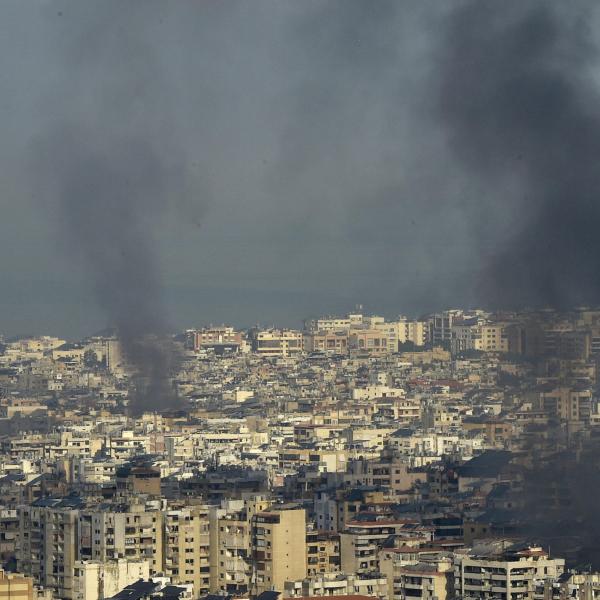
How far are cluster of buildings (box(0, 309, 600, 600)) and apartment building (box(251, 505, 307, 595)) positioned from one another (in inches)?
0.6

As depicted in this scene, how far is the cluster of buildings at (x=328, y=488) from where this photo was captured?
15.5m

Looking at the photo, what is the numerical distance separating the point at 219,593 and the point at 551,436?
5961mm

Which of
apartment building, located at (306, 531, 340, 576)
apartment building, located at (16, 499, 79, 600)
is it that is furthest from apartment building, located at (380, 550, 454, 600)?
apartment building, located at (16, 499, 79, 600)

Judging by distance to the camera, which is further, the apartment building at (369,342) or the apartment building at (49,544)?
the apartment building at (369,342)

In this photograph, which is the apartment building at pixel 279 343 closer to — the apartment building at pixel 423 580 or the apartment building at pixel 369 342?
the apartment building at pixel 369 342

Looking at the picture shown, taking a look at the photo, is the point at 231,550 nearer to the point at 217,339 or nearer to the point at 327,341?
the point at 217,339

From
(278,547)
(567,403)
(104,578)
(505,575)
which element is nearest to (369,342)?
(567,403)

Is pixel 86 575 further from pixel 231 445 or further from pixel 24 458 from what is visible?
pixel 231 445

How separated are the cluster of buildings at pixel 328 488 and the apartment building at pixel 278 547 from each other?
2cm

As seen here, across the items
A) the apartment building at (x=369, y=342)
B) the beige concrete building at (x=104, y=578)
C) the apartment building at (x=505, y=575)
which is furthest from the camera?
the apartment building at (x=369, y=342)

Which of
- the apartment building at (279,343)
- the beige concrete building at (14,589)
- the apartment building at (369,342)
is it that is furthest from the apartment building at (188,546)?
the apartment building at (279,343)

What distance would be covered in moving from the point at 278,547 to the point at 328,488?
5531mm

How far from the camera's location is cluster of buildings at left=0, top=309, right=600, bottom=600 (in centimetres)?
1545

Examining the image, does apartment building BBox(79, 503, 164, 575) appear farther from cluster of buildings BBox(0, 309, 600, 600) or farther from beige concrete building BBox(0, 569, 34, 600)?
beige concrete building BBox(0, 569, 34, 600)
